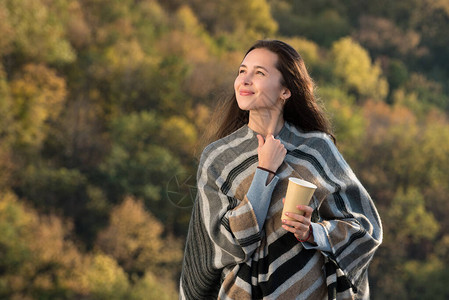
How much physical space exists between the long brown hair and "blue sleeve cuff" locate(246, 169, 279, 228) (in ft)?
0.84

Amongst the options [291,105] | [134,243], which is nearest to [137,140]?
[134,243]

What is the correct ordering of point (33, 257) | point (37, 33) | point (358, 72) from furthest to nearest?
1. point (358, 72)
2. point (37, 33)
3. point (33, 257)

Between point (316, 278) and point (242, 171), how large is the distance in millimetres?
310

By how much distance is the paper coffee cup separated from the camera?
1465 mm

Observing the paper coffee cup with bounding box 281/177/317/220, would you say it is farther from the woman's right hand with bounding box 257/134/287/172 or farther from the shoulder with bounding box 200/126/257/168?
the shoulder with bounding box 200/126/257/168

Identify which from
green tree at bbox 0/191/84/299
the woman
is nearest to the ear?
the woman

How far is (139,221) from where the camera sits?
2052 cm

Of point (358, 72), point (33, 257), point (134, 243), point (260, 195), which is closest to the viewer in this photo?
point (260, 195)

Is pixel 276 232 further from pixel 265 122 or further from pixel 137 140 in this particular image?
pixel 137 140

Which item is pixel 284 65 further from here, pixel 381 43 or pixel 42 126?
pixel 381 43

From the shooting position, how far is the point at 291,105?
1770 mm

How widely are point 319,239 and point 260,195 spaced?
0.55 ft

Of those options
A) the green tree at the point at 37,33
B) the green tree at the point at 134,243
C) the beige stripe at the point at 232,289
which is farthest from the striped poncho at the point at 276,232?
the green tree at the point at 37,33

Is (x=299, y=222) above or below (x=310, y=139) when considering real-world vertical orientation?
below
